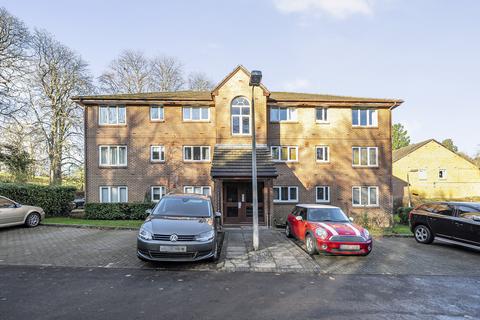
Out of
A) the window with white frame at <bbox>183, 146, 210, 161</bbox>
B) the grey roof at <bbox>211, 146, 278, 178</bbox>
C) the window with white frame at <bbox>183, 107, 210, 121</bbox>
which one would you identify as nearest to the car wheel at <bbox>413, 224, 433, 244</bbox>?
the grey roof at <bbox>211, 146, 278, 178</bbox>

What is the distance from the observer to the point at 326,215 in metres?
9.77

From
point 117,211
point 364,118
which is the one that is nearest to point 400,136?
point 364,118

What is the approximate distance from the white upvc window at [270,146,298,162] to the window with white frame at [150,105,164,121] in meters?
7.36

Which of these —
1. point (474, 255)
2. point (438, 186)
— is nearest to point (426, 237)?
point (474, 255)

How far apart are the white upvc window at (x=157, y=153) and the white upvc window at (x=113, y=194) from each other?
2.57 m

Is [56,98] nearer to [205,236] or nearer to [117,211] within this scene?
[117,211]

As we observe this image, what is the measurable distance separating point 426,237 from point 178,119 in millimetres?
14402

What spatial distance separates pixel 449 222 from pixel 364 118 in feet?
34.5

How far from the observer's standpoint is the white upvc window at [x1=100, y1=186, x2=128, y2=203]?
711 inches

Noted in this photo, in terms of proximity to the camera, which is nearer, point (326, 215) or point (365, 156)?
point (326, 215)

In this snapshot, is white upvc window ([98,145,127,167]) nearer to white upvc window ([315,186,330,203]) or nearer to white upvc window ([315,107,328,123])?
white upvc window ([315,186,330,203])

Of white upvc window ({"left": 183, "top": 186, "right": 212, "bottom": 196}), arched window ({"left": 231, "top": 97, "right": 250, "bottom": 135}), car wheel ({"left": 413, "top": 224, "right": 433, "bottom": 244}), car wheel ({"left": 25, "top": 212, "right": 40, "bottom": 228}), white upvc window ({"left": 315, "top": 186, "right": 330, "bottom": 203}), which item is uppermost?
arched window ({"left": 231, "top": 97, "right": 250, "bottom": 135})

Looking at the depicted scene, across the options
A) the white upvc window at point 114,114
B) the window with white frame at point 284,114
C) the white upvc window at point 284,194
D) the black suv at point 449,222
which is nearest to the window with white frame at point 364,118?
the window with white frame at point 284,114

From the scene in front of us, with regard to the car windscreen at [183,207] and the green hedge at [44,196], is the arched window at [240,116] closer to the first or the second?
the car windscreen at [183,207]
